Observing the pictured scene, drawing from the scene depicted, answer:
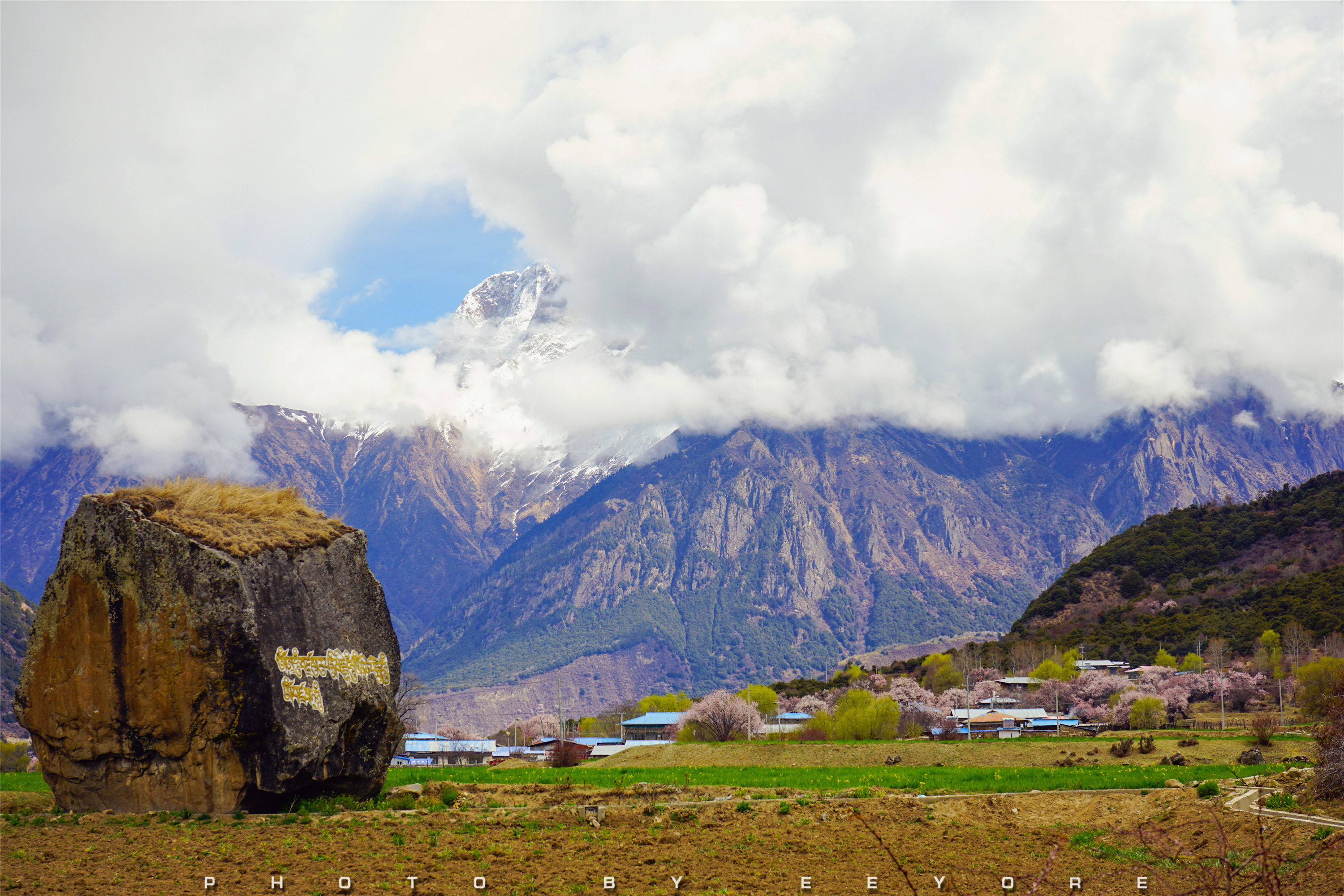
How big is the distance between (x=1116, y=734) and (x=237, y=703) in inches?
2851

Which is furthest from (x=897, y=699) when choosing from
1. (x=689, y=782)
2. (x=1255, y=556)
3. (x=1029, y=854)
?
(x=1029, y=854)

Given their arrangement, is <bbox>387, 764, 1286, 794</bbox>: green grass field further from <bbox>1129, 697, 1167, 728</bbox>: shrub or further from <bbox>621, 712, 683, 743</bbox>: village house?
<bbox>621, 712, 683, 743</bbox>: village house

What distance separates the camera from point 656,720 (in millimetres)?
139000

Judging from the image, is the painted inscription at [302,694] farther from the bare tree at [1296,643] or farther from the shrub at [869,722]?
the bare tree at [1296,643]

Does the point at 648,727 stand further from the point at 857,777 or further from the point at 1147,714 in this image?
the point at 857,777

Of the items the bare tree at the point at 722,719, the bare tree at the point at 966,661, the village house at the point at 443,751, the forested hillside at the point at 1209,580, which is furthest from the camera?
the bare tree at the point at 966,661

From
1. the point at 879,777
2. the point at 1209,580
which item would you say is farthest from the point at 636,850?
the point at 1209,580

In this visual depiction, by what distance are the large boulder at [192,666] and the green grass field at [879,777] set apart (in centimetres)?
905

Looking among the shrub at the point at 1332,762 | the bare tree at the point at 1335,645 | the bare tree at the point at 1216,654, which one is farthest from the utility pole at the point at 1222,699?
the shrub at the point at 1332,762

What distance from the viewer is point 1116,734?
8038 cm

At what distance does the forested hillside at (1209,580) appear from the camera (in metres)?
131

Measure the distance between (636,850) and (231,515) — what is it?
48.9 feet

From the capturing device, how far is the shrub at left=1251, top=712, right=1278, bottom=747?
57.2m

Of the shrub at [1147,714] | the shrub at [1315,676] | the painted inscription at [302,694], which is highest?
the painted inscription at [302,694]
